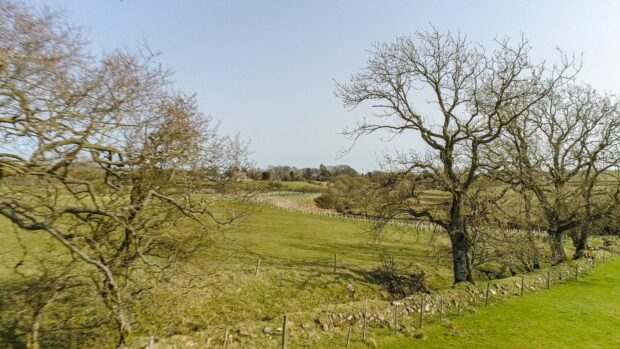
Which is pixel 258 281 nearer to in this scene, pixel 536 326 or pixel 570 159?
pixel 536 326

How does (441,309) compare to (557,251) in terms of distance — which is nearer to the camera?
(441,309)

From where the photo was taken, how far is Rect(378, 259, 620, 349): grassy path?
11.9 m

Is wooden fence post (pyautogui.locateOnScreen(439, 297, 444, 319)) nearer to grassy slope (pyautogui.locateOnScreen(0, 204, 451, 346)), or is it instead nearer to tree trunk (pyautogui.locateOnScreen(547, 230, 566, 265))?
grassy slope (pyautogui.locateOnScreen(0, 204, 451, 346))

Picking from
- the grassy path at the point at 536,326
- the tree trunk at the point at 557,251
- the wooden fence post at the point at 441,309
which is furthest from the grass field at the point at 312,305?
the tree trunk at the point at 557,251

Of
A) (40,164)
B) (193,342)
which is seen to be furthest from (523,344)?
(40,164)

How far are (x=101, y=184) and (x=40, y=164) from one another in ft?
10.2

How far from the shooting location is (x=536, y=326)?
1359cm

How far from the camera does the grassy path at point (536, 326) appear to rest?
38.9 feet

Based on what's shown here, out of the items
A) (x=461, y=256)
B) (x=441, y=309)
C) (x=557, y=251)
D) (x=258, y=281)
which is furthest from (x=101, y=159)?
(x=557, y=251)

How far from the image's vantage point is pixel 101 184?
32.5 feet

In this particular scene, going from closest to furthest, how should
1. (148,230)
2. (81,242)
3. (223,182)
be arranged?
(81,242) → (148,230) → (223,182)

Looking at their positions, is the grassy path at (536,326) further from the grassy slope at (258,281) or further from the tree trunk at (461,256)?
the grassy slope at (258,281)

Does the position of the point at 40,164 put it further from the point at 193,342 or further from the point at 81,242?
the point at 193,342

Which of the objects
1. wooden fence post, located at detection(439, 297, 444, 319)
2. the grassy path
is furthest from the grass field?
wooden fence post, located at detection(439, 297, 444, 319)
